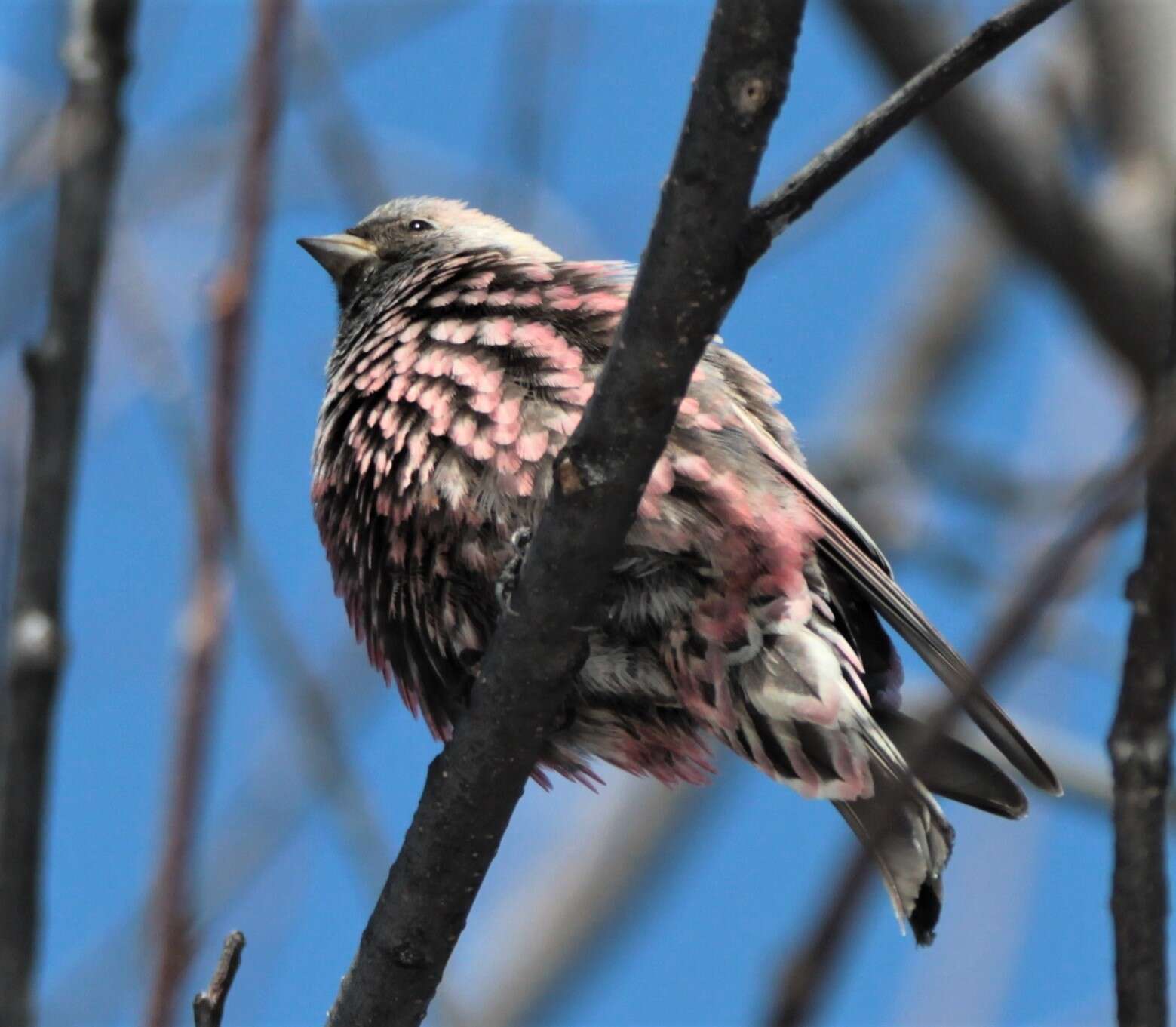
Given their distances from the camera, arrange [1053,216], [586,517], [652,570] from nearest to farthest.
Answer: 1. [586,517]
2. [652,570]
3. [1053,216]

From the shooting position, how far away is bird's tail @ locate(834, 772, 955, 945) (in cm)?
393

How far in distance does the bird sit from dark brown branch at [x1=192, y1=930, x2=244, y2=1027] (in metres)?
1.10

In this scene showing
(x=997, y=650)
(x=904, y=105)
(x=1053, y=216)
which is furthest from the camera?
(x=1053, y=216)

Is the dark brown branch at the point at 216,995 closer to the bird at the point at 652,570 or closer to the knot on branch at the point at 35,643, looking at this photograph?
the knot on branch at the point at 35,643

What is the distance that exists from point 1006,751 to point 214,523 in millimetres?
2153

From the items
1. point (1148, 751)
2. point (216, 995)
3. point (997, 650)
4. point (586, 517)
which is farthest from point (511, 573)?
point (997, 650)

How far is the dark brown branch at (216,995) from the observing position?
2.84 metres

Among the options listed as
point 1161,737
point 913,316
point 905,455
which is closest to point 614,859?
point 905,455

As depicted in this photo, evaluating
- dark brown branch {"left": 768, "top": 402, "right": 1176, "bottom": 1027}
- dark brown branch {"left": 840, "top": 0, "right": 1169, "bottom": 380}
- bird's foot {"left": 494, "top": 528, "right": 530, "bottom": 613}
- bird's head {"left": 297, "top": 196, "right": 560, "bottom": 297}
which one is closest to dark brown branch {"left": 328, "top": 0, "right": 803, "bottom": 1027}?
bird's foot {"left": 494, "top": 528, "right": 530, "bottom": 613}

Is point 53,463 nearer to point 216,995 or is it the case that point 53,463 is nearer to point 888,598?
point 216,995

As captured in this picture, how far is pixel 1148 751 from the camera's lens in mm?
2865

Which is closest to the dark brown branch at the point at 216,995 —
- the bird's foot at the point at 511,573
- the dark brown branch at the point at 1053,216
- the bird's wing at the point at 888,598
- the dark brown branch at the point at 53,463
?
the dark brown branch at the point at 53,463

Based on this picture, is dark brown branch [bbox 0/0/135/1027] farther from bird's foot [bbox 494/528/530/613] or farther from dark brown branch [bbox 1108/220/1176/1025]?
dark brown branch [bbox 1108/220/1176/1025]

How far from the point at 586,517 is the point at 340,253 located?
10.0ft
